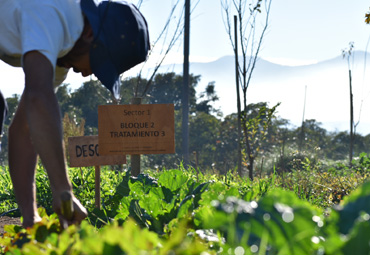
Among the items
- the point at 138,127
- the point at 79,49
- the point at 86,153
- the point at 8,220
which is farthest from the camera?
the point at 8,220

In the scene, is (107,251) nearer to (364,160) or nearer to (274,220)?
(274,220)

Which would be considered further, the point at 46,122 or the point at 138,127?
the point at 138,127

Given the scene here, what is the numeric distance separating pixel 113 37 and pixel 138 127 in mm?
2539

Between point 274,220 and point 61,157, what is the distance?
0.83 meters

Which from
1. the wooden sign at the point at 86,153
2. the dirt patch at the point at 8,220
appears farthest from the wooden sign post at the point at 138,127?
the dirt patch at the point at 8,220

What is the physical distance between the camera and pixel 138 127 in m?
4.61

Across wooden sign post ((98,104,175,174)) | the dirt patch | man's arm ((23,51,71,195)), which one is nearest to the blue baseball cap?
man's arm ((23,51,71,195))

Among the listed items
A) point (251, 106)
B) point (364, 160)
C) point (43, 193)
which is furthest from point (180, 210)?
point (251, 106)

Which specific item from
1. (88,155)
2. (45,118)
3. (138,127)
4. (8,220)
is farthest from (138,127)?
(45,118)

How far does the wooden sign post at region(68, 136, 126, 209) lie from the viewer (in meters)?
4.29

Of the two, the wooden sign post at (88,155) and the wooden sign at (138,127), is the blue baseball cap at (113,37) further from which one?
the wooden sign at (138,127)

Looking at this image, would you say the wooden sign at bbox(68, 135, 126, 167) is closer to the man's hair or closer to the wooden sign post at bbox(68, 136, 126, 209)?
the wooden sign post at bbox(68, 136, 126, 209)

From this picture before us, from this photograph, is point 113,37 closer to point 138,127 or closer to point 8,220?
point 138,127

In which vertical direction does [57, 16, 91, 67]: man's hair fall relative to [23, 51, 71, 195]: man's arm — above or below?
above
